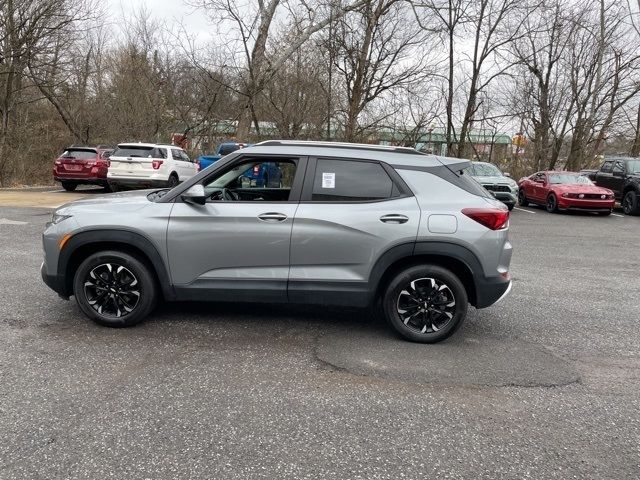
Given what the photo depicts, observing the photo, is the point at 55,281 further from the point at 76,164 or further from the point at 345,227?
the point at 76,164

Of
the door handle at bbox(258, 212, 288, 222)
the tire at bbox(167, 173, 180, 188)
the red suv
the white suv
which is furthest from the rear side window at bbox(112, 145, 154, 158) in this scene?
the door handle at bbox(258, 212, 288, 222)

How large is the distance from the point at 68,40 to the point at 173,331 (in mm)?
21075

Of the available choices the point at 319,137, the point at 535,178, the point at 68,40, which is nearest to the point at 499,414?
the point at 535,178

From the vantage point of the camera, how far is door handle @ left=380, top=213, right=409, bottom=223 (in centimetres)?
414

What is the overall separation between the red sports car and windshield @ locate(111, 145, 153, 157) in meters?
13.8

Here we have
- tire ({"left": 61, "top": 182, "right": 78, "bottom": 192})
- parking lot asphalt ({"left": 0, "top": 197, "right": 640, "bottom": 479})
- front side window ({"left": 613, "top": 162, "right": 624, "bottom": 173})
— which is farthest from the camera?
tire ({"left": 61, "top": 182, "right": 78, "bottom": 192})

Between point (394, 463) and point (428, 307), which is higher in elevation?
point (428, 307)

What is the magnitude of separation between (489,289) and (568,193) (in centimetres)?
1401

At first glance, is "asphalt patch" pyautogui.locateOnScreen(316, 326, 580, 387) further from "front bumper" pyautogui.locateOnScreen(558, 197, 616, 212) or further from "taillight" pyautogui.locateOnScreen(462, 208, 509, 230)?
"front bumper" pyautogui.locateOnScreen(558, 197, 616, 212)

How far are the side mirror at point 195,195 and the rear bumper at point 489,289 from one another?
2465 millimetres

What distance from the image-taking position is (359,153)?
4.42m

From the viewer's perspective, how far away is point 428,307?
14.0 ft

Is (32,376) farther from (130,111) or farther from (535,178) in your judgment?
Answer: (130,111)

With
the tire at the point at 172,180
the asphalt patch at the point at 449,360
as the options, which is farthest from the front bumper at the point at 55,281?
the tire at the point at 172,180
